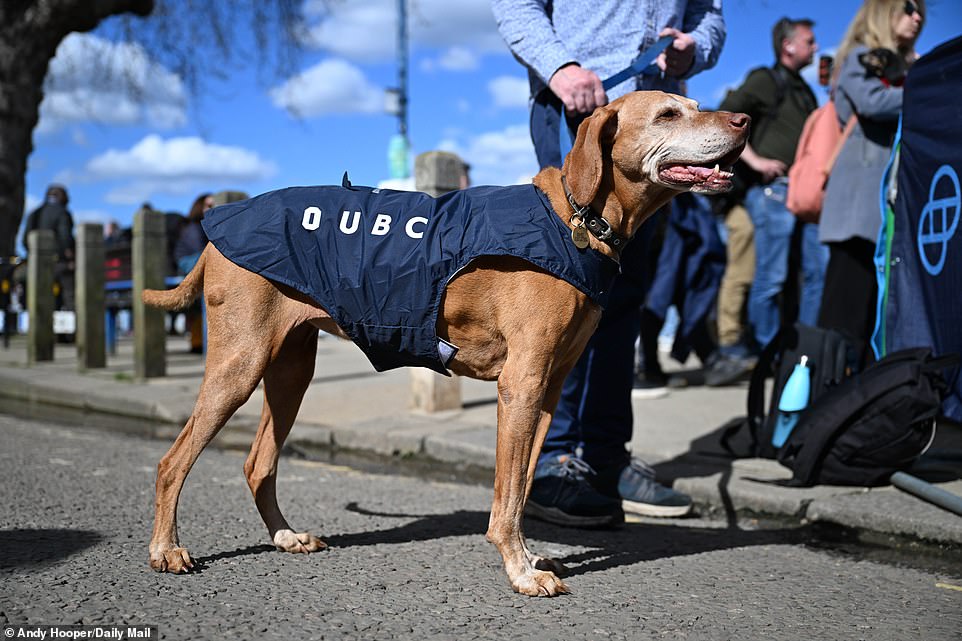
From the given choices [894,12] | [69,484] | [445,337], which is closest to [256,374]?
[445,337]

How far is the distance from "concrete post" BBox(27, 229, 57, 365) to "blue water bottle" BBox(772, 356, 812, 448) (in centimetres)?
929

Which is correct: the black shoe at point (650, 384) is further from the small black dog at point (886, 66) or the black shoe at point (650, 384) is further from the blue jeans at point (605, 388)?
the blue jeans at point (605, 388)

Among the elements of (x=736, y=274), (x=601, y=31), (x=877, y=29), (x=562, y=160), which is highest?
(x=877, y=29)

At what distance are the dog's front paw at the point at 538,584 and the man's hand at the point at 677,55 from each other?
2177 mm

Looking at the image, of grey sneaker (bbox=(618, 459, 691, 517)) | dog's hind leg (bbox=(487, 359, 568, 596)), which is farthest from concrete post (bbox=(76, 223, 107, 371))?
dog's hind leg (bbox=(487, 359, 568, 596))

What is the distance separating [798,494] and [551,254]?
2.15 m

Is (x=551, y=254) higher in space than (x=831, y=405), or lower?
higher

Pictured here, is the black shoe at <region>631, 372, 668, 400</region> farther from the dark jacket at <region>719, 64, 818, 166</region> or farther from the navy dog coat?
the navy dog coat

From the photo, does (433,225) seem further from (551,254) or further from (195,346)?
(195,346)

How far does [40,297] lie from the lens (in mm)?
11242

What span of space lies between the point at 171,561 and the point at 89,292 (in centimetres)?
773

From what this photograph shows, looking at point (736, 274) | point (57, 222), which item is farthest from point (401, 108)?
point (736, 274)

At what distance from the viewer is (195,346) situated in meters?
12.6

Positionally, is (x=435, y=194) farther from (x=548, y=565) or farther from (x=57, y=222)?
(x=57, y=222)
